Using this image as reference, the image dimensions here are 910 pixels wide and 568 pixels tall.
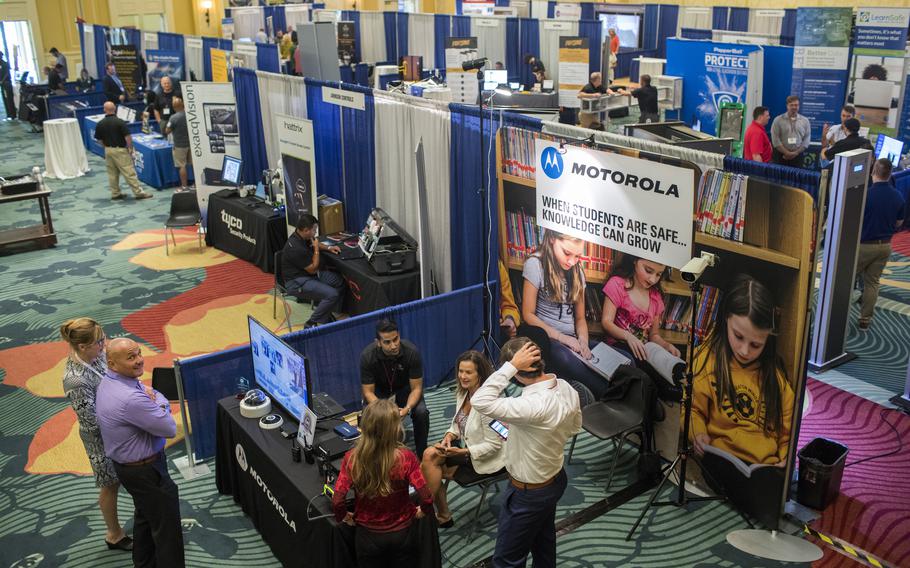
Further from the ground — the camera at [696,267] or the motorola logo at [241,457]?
the camera at [696,267]

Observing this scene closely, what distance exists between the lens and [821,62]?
456 inches

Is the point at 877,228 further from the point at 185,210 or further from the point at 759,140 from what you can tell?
the point at 185,210

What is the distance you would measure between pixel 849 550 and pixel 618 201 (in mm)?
2295

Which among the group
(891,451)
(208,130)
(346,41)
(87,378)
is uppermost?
(346,41)

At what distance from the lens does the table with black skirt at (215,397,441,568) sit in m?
3.53

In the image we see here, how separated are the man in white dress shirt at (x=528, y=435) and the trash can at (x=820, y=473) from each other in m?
1.75

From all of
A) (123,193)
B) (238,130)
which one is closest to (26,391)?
(238,130)

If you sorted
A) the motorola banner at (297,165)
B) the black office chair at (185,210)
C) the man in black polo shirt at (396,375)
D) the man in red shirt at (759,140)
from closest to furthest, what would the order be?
the man in black polo shirt at (396,375) < the motorola banner at (297,165) < the black office chair at (185,210) < the man in red shirt at (759,140)

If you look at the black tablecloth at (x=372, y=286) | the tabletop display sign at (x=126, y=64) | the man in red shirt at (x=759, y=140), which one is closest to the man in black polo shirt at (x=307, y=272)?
the black tablecloth at (x=372, y=286)

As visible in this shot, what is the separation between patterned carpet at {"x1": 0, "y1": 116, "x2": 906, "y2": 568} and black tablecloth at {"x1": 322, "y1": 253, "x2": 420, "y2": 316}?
68 centimetres

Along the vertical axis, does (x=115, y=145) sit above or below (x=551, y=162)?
below

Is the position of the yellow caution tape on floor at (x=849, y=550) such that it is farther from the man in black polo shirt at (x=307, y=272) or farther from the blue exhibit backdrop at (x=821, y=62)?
the blue exhibit backdrop at (x=821, y=62)

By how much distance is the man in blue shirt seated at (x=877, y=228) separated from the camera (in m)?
6.62

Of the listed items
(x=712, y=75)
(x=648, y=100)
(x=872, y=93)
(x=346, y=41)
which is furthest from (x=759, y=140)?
(x=346, y=41)
